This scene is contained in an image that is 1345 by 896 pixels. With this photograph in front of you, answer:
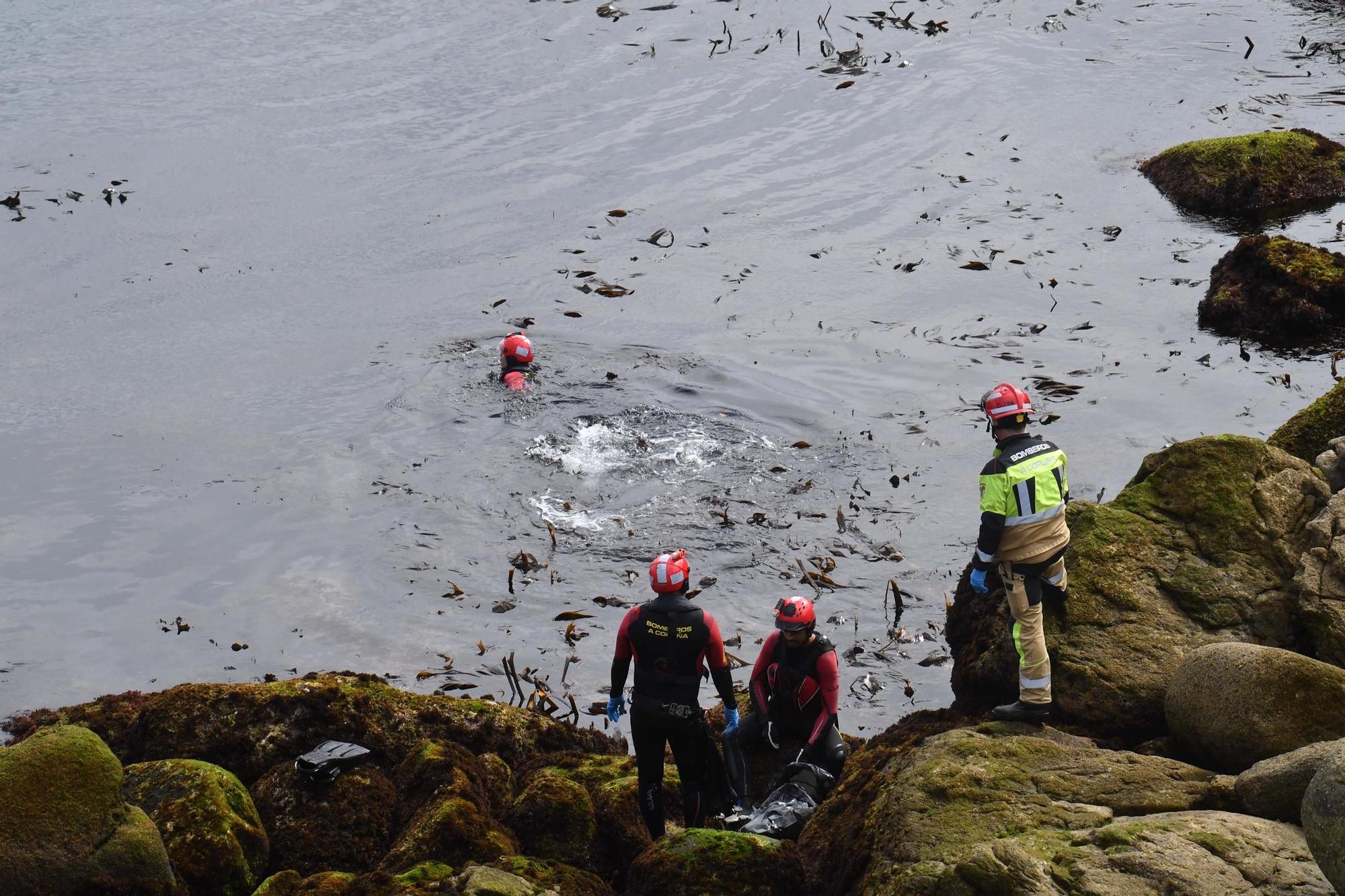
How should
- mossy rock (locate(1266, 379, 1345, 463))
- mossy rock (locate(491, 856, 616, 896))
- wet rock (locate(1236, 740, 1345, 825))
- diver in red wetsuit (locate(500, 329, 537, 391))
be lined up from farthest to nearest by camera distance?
1. diver in red wetsuit (locate(500, 329, 537, 391))
2. mossy rock (locate(1266, 379, 1345, 463))
3. mossy rock (locate(491, 856, 616, 896))
4. wet rock (locate(1236, 740, 1345, 825))

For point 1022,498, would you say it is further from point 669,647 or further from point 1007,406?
point 669,647

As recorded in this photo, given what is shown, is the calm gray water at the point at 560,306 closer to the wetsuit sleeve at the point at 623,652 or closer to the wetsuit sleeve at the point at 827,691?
the wetsuit sleeve at the point at 827,691

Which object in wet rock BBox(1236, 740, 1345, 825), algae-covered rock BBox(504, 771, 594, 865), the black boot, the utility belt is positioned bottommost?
algae-covered rock BBox(504, 771, 594, 865)

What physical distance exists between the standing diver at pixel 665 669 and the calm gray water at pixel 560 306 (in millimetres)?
3467

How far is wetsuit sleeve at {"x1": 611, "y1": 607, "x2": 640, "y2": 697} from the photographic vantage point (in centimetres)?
1072

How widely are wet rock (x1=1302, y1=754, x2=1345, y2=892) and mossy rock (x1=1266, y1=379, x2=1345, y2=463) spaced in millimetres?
7890

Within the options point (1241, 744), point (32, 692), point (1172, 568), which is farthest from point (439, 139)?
point (1241, 744)

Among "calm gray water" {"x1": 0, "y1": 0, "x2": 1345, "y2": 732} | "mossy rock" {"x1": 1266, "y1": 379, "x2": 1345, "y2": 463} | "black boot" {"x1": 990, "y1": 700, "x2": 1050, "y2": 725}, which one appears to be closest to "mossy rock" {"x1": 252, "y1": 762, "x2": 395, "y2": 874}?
"calm gray water" {"x1": 0, "y1": 0, "x2": 1345, "y2": 732}

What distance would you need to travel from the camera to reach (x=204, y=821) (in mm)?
9977

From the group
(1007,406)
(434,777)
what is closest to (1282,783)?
(1007,406)

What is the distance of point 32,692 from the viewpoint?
14.9m

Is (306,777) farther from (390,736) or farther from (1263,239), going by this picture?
(1263,239)

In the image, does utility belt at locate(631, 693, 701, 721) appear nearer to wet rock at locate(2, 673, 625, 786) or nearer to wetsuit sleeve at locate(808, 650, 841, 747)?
wetsuit sleeve at locate(808, 650, 841, 747)

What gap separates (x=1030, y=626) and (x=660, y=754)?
343 centimetres
